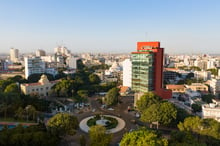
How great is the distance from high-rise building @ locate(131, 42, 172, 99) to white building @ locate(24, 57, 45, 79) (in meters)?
46.0

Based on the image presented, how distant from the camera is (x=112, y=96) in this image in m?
39.2

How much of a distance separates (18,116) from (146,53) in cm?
2850

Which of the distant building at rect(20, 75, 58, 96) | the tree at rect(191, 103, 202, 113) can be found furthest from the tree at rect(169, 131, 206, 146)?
the distant building at rect(20, 75, 58, 96)

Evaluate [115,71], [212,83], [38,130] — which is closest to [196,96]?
[212,83]

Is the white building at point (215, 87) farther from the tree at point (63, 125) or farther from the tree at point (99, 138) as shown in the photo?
the tree at point (63, 125)

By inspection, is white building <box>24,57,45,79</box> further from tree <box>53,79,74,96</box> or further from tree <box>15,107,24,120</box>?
tree <box>15,107,24,120</box>

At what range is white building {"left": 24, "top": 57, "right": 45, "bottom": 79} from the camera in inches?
2623

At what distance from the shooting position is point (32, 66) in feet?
222

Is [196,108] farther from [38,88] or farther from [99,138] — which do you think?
[38,88]

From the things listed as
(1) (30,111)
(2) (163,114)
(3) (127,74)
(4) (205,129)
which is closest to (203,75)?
(3) (127,74)

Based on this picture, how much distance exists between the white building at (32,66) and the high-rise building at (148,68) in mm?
46021

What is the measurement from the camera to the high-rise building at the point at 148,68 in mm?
37938

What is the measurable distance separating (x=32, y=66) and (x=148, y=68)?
50.3m

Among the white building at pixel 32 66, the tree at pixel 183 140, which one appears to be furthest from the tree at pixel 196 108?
the white building at pixel 32 66
